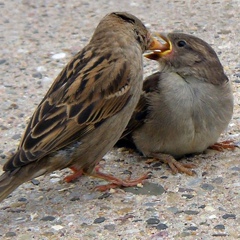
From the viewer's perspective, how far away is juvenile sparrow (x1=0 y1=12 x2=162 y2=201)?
4414mm

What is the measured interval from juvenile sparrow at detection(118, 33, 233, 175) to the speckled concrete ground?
0.56 ft

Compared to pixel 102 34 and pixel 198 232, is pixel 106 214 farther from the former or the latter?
pixel 102 34

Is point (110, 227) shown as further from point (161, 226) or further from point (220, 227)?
point (220, 227)

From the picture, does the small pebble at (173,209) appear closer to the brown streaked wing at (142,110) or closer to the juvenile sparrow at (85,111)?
the juvenile sparrow at (85,111)

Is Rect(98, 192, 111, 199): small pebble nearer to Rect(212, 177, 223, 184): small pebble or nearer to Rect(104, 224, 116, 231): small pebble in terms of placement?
Rect(104, 224, 116, 231): small pebble

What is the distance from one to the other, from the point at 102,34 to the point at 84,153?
0.81m

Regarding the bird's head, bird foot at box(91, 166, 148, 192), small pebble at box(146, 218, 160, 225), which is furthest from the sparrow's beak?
small pebble at box(146, 218, 160, 225)

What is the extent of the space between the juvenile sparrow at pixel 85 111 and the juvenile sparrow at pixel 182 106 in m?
0.24

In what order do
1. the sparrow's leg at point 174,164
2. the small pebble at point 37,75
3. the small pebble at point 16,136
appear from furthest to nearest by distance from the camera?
the small pebble at point 37,75 → the small pebble at point 16,136 → the sparrow's leg at point 174,164

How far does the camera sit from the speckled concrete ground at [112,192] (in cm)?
436

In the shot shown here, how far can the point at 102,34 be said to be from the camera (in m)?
4.92

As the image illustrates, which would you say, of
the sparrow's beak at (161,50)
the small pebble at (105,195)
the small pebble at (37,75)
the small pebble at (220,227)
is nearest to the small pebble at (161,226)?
the small pebble at (220,227)

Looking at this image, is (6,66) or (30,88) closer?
(30,88)

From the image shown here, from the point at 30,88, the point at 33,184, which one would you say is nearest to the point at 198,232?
the point at 33,184
